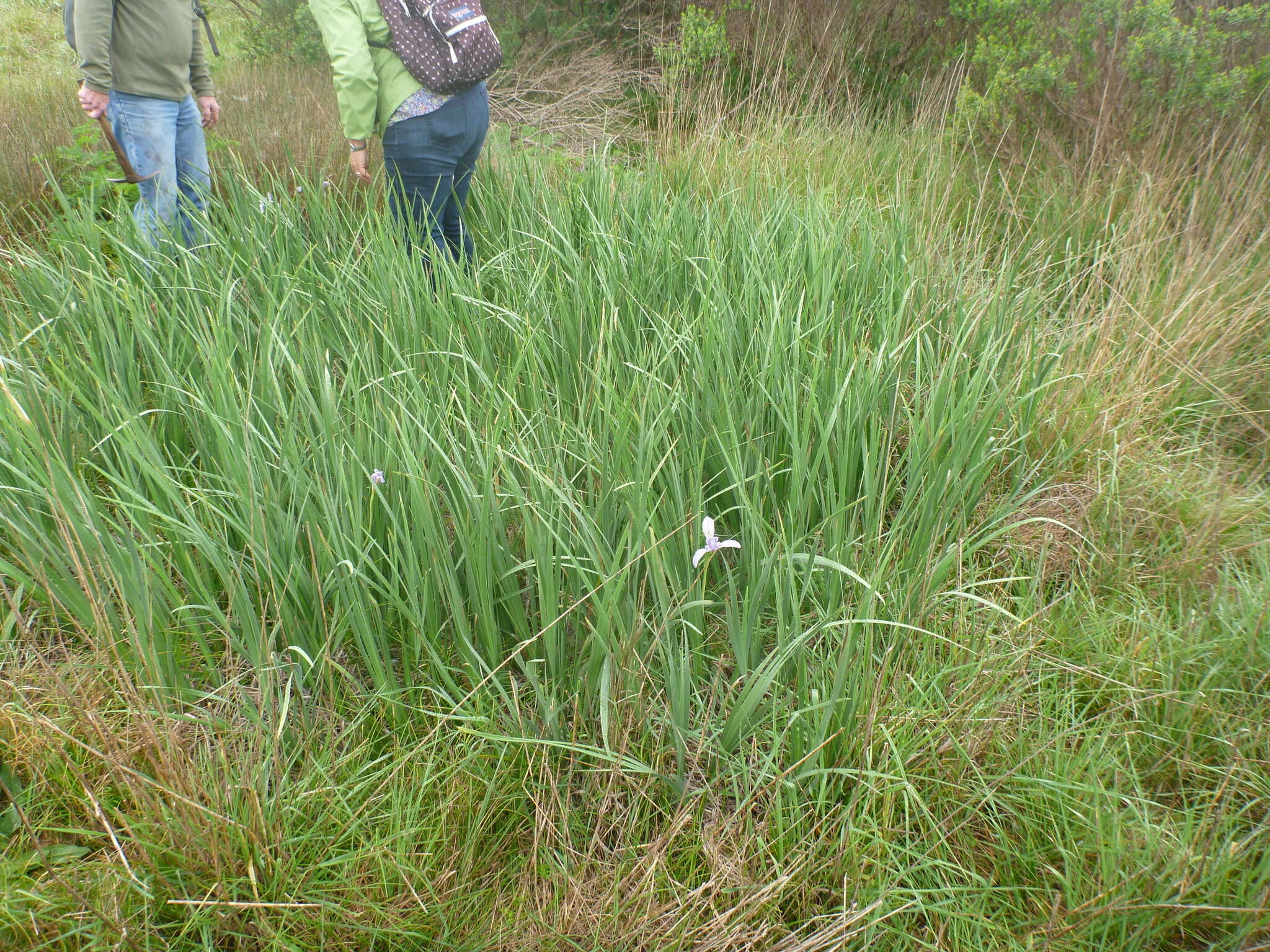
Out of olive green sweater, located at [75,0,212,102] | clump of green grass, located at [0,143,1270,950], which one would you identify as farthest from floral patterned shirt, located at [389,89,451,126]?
clump of green grass, located at [0,143,1270,950]

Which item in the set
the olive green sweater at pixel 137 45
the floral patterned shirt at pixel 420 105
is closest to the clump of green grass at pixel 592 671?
the floral patterned shirt at pixel 420 105

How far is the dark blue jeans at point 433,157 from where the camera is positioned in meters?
3.15

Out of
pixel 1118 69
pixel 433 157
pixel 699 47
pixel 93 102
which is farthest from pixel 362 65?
pixel 699 47

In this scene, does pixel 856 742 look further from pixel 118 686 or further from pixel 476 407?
pixel 118 686

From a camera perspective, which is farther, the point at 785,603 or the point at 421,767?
the point at 785,603

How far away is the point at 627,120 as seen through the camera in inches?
277

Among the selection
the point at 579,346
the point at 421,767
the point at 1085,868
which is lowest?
the point at 1085,868

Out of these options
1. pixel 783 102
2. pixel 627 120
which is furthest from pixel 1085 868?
pixel 627 120

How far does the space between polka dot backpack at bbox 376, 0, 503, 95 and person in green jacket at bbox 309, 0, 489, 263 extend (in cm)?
5

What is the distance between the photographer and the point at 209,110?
4.12m

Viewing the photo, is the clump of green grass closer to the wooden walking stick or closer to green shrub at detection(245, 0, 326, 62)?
the wooden walking stick

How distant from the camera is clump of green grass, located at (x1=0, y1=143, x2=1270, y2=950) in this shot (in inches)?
51.3

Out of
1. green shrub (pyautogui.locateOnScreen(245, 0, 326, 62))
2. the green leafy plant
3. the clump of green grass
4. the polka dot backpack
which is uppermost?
the polka dot backpack

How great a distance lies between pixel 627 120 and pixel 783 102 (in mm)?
1907
